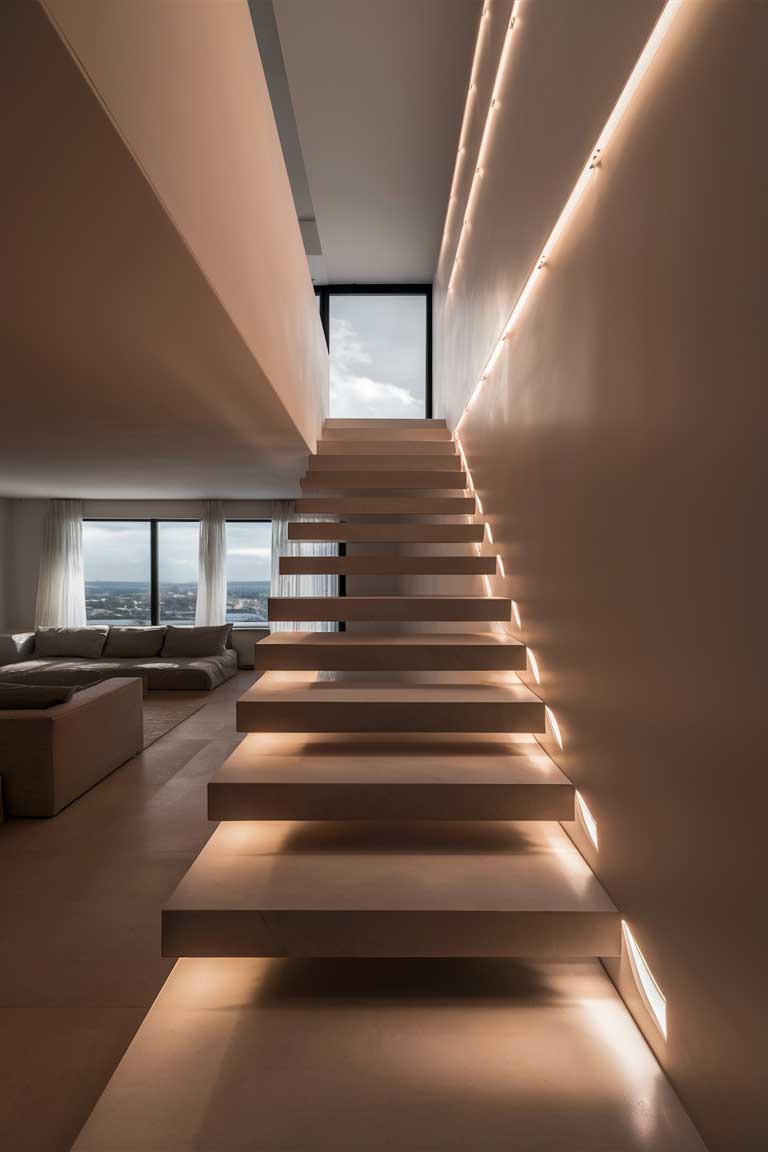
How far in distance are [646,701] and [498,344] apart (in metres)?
2.18

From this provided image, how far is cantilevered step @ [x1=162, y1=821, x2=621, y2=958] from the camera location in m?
1.53

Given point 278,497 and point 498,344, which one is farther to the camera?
point 278,497

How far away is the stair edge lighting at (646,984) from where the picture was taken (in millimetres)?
1341

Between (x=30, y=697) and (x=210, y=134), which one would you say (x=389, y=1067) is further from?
(x=30, y=697)

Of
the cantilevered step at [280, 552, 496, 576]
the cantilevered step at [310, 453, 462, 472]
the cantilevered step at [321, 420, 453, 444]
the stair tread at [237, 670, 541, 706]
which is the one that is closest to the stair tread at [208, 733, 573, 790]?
the stair tread at [237, 670, 541, 706]

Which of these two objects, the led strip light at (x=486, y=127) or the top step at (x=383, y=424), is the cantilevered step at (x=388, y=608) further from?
the top step at (x=383, y=424)

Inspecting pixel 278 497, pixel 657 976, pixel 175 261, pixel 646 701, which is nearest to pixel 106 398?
pixel 175 261

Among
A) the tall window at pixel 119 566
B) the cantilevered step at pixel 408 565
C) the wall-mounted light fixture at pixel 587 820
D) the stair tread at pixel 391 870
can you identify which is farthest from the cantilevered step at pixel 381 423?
the wall-mounted light fixture at pixel 587 820

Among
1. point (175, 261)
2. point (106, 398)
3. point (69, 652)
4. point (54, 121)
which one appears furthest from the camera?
point (69, 652)

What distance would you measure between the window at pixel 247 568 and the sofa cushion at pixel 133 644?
1.36 meters

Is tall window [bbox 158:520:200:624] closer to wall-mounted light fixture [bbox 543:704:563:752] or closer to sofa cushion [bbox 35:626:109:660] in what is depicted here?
sofa cushion [bbox 35:626:109:660]

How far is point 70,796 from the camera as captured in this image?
11.7 ft

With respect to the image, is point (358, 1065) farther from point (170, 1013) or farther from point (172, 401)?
point (172, 401)

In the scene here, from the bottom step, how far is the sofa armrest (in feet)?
22.5
